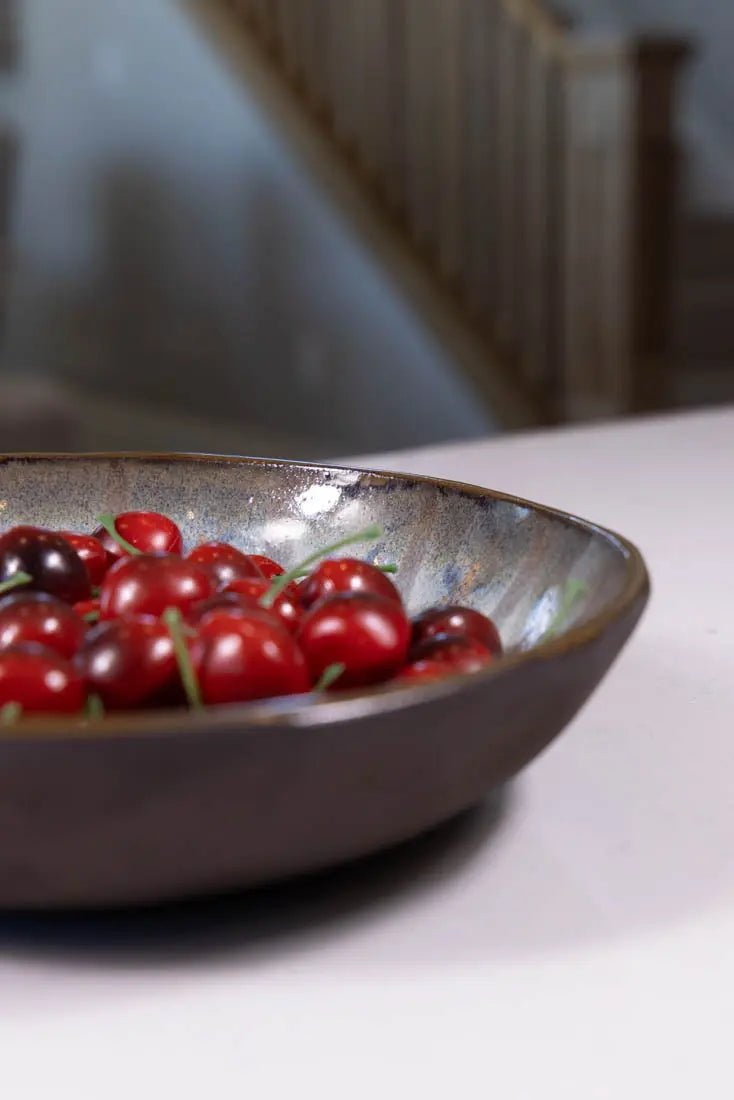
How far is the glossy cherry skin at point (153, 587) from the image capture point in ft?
1.69

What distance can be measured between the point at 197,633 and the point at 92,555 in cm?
18

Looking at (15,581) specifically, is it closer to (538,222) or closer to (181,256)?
(538,222)

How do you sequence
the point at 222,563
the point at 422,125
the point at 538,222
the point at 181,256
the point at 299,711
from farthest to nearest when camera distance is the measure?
the point at 181,256, the point at 422,125, the point at 538,222, the point at 222,563, the point at 299,711

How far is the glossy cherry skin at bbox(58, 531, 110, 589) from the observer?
24.2 inches

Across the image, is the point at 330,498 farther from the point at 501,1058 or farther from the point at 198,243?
the point at 198,243

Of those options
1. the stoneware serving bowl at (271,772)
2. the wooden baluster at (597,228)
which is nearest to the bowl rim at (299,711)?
the stoneware serving bowl at (271,772)

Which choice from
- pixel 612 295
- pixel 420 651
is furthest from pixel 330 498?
pixel 612 295

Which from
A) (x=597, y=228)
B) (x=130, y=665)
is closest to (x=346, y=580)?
Answer: (x=130, y=665)

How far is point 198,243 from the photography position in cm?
458

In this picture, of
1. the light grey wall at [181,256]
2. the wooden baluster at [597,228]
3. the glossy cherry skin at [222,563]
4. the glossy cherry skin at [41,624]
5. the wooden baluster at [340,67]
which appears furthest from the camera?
the light grey wall at [181,256]

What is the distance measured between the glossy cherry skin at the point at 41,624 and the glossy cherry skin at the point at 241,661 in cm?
5

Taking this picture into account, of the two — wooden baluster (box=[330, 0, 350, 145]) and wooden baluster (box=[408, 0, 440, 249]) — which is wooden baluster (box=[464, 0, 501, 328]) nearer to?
wooden baluster (box=[408, 0, 440, 249])

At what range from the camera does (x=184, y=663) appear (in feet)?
1.37

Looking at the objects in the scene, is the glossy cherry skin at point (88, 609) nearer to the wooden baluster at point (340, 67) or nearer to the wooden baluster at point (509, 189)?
the wooden baluster at point (509, 189)
